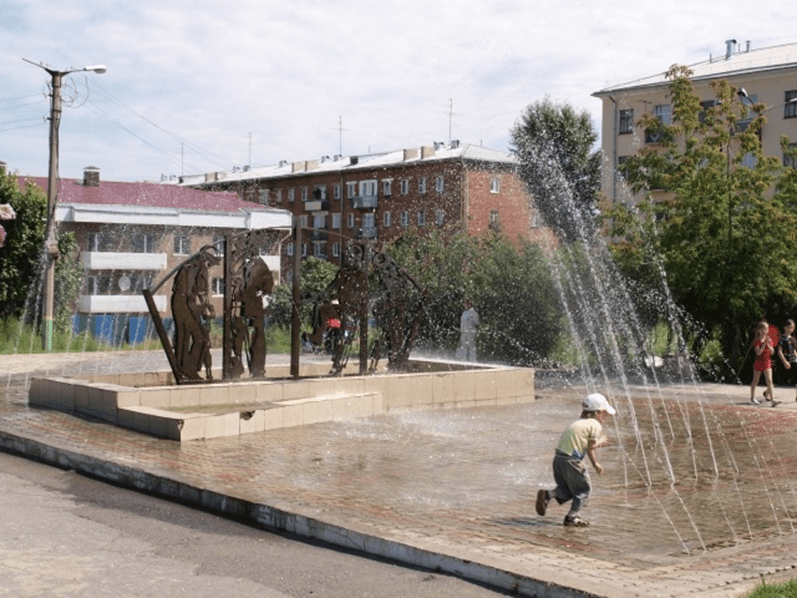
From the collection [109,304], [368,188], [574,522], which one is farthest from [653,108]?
[574,522]

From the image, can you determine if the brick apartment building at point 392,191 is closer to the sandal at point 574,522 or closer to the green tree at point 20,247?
the green tree at point 20,247

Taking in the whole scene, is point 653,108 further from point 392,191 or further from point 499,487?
point 499,487

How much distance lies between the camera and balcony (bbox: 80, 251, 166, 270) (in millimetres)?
63062

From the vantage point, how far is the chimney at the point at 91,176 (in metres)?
64.9

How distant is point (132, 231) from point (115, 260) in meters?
1.97

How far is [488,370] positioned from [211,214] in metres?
47.7

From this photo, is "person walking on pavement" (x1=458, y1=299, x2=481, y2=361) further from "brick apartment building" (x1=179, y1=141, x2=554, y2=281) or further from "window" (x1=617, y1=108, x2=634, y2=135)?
"brick apartment building" (x1=179, y1=141, x2=554, y2=281)

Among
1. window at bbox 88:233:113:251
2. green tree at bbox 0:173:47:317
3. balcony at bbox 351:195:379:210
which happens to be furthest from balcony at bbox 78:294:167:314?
balcony at bbox 351:195:379:210

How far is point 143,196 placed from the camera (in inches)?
2589

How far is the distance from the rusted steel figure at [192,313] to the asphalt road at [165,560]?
22.0 ft

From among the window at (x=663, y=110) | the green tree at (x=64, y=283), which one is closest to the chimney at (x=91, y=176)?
the green tree at (x=64, y=283)

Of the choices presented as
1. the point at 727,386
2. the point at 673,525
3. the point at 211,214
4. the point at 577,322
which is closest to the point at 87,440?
the point at 673,525

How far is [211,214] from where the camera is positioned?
6500 centimetres

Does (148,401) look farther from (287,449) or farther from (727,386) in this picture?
(727,386)
